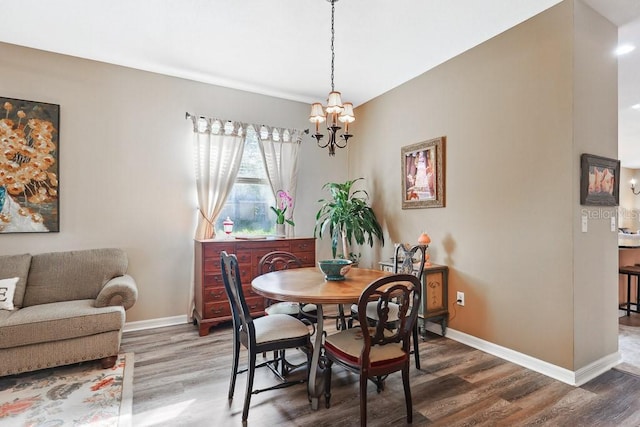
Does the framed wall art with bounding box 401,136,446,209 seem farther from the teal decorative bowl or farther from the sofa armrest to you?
the sofa armrest

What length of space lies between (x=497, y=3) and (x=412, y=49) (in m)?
0.84

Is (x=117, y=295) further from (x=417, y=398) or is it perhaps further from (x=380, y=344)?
(x=417, y=398)

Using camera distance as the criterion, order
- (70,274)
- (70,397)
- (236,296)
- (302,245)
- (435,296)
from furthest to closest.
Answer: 1. (302,245)
2. (435,296)
3. (70,274)
4. (70,397)
5. (236,296)

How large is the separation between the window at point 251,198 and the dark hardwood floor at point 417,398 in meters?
1.74

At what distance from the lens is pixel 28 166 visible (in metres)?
3.18

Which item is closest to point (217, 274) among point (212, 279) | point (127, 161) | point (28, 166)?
point (212, 279)

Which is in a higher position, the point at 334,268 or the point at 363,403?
the point at 334,268

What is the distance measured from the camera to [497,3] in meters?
2.56

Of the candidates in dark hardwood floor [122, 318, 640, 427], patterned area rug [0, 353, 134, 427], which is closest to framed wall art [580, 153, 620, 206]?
dark hardwood floor [122, 318, 640, 427]

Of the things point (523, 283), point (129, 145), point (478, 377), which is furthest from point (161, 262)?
point (523, 283)

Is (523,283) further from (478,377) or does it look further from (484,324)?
(478,377)

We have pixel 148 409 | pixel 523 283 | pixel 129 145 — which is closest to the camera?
pixel 148 409

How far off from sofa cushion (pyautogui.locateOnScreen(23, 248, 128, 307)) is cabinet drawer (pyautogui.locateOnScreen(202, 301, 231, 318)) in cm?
90

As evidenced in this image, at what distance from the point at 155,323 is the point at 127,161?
1.81 meters
